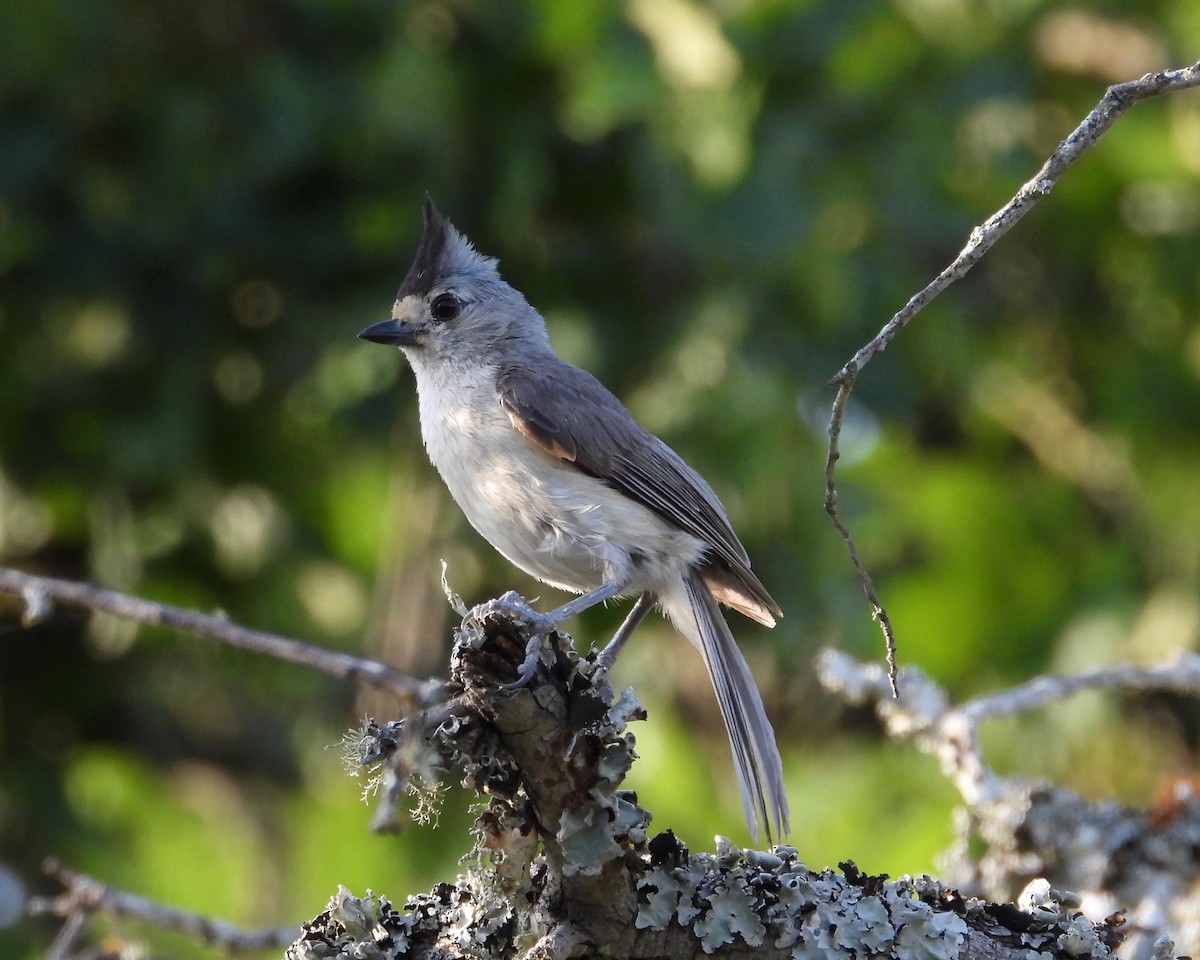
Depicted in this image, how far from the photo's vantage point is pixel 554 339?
5047 millimetres

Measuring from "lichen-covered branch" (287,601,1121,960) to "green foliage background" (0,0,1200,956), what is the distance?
2220mm

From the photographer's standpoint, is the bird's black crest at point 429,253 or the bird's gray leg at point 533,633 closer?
the bird's gray leg at point 533,633

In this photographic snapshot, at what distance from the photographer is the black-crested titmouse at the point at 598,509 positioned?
3395mm

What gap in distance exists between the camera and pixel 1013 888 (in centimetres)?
321

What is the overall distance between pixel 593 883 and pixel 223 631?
27.8 inches

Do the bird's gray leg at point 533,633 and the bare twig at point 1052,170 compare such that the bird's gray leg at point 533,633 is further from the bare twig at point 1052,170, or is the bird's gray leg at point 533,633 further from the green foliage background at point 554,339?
the green foliage background at point 554,339

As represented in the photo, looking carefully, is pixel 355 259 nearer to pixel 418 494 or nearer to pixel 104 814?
pixel 418 494

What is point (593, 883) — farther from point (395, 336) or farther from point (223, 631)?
point (395, 336)

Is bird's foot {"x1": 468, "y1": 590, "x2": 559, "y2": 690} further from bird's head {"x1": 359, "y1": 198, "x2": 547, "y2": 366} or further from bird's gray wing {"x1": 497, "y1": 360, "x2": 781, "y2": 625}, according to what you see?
bird's head {"x1": 359, "y1": 198, "x2": 547, "y2": 366}

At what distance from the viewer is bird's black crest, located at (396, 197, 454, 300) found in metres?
4.21

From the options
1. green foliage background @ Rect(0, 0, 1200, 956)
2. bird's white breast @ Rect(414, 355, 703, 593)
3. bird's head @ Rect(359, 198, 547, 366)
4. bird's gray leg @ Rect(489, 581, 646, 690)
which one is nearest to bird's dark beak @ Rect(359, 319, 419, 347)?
bird's head @ Rect(359, 198, 547, 366)

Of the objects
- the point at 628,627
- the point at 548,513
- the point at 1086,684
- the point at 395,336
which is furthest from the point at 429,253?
the point at 1086,684

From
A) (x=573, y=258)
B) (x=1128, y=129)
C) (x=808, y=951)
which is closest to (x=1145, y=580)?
(x=1128, y=129)

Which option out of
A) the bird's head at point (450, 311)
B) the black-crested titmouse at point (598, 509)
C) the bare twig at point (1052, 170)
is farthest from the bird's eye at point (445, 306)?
the bare twig at point (1052, 170)
